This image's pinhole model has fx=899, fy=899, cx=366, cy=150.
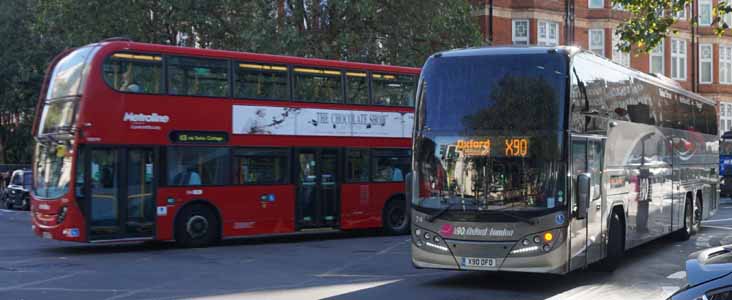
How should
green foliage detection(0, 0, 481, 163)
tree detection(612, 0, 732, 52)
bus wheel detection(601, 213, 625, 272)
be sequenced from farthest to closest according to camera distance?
1. green foliage detection(0, 0, 481, 163)
2. tree detection(612, 0, 732, 52)
3. bus wheel detection(601, 213, 625, 272)

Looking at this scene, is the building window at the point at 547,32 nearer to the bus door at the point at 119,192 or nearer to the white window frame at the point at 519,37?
the white window frame at the point at 519,37

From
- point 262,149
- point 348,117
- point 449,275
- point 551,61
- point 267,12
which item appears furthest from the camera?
point 267,12

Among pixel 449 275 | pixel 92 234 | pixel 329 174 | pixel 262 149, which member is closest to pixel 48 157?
pixel 92 234

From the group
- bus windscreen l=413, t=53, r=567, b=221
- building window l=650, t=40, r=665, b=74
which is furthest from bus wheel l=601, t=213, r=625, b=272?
building window l=650, t=40, r=665, b=74

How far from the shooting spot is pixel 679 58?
50.5m

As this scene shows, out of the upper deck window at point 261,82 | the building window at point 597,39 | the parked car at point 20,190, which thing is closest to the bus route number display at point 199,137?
the upper deck window at point 261,82

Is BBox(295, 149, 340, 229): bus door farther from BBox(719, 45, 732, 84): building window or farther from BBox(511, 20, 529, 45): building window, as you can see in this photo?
BBox(719, 45, 732, 84): building window

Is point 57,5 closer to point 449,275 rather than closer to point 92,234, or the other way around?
point 92,234

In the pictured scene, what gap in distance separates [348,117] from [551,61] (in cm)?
896

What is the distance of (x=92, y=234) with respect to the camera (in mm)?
16344

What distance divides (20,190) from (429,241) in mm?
29851

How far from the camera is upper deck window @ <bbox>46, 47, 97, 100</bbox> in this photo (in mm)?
16500

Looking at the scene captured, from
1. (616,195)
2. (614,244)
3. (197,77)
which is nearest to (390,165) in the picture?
(197,77)

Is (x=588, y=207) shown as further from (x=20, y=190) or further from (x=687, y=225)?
(x=20, y=190)
